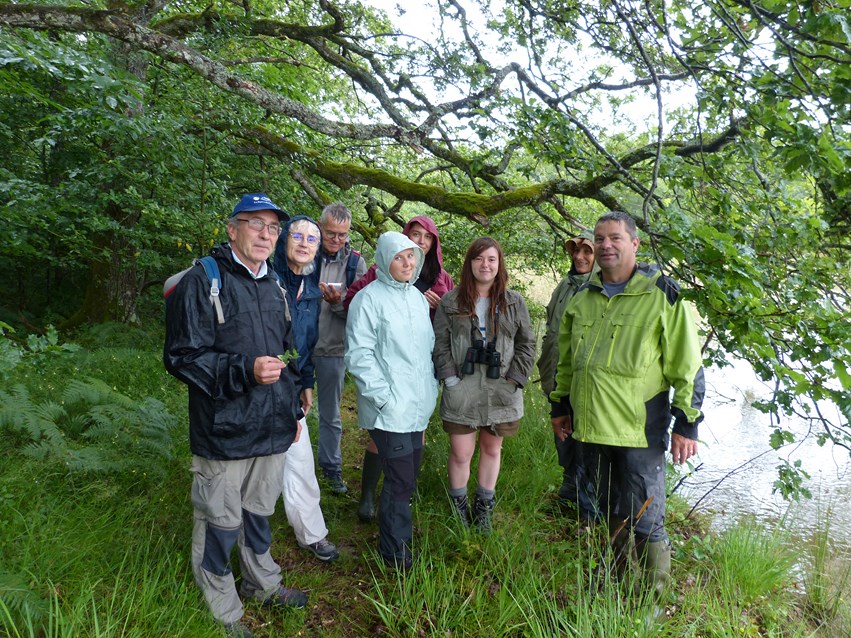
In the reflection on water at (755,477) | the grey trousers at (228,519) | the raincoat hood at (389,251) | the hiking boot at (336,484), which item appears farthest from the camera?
the reflection on water at (755,477)

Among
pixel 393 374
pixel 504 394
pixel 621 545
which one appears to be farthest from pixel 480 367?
pixel 621 545

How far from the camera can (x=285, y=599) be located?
8.10 ft

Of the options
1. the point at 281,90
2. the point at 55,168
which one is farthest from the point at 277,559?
the point at 281,90

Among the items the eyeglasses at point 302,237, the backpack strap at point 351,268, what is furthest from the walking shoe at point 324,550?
the eyeglasses at point 302,237

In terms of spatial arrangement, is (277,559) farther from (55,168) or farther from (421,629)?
(55,168)

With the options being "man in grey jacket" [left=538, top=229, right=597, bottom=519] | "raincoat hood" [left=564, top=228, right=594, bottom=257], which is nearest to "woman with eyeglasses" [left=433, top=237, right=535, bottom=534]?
"man in grey jacket" [left=538, top=229, right=597, bottom=519]

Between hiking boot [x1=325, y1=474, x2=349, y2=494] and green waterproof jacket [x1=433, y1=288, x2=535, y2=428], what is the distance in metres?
1.19

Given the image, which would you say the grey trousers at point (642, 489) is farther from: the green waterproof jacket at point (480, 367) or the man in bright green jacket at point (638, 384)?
the green waterproof jacket at point (480, 367)

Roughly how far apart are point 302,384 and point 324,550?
1.05 m

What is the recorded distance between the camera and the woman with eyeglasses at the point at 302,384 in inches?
112

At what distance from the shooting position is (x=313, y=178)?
21.1ft

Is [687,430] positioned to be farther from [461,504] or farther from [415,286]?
[415,286]

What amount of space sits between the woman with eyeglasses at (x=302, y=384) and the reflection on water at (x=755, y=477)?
2.93 metres

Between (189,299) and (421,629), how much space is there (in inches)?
75.4
